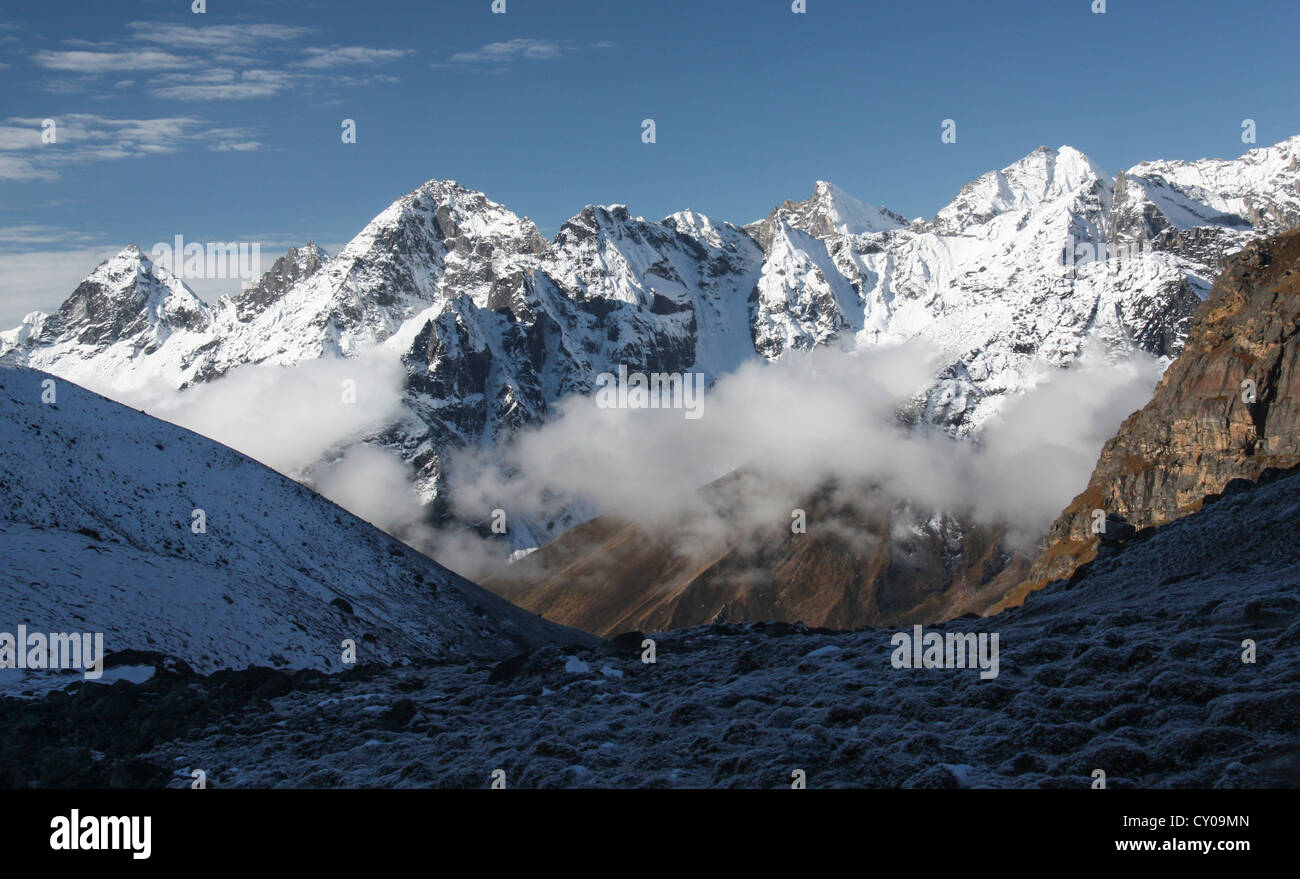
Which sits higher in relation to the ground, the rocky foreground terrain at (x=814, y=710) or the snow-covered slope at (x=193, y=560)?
the snow-covered slope at (x=193, y=560)

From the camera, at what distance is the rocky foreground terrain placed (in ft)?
75.9

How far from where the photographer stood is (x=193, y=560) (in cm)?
7406

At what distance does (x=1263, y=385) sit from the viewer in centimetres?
18875

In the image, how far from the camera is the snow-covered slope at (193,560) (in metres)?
59.5

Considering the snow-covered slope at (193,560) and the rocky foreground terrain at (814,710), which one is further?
the snow-covered slope at (193,560)

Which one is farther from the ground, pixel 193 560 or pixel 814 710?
pixel 193 560

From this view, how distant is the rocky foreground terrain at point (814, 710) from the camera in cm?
2314

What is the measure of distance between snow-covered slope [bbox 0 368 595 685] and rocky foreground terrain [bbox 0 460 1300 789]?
1306 cm

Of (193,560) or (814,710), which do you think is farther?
(193,560)

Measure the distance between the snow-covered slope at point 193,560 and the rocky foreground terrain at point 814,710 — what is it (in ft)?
42.8

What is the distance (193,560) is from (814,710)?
59363mm

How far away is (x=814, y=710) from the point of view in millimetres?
28938

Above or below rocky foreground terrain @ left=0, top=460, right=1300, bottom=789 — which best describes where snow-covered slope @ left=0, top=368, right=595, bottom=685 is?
above
